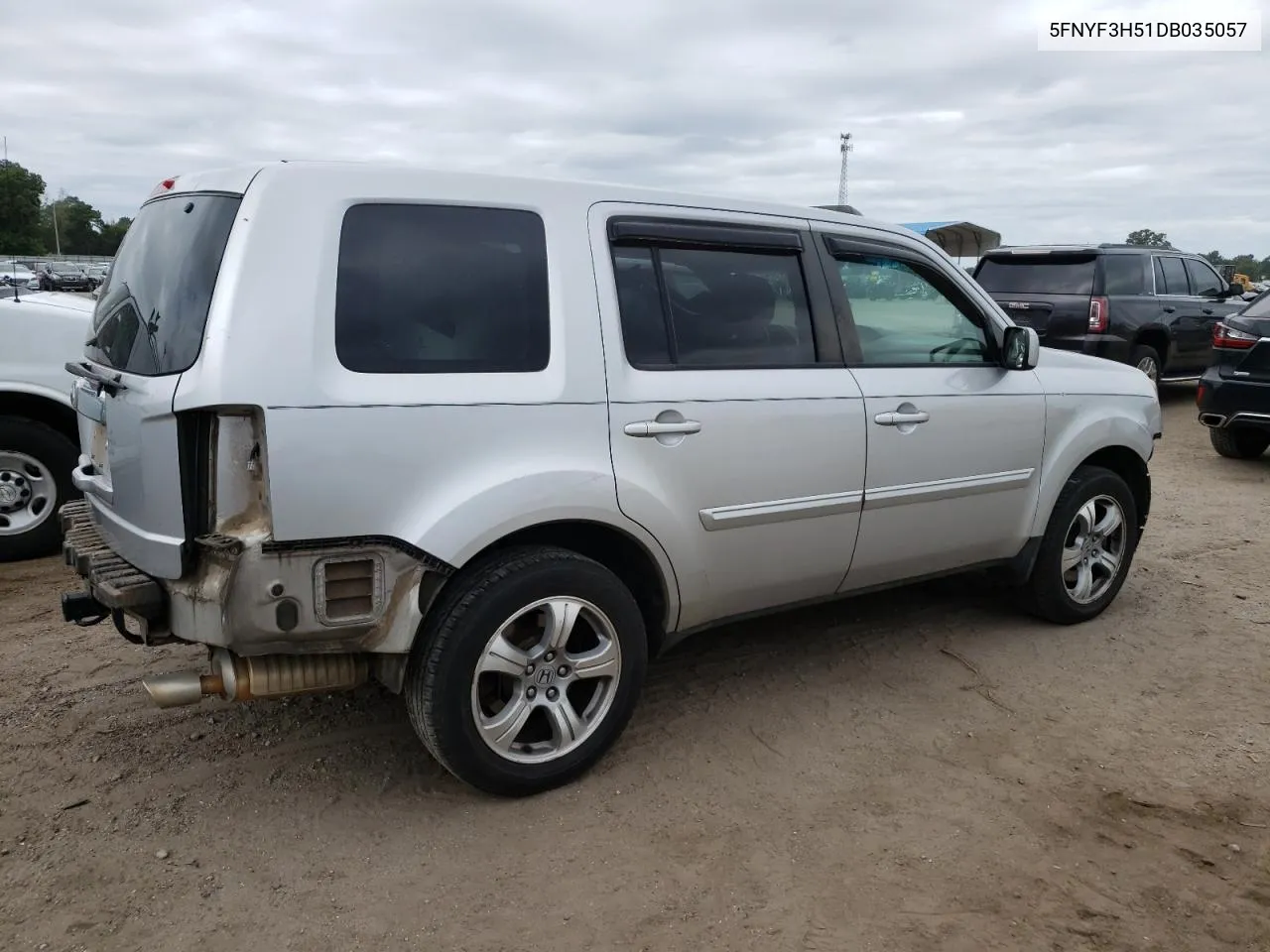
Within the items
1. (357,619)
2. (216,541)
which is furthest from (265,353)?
(357,619)

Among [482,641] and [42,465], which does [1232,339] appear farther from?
[42,465]

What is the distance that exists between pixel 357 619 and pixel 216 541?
428mm

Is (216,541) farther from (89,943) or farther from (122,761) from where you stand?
(122,761)

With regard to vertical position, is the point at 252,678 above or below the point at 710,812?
above

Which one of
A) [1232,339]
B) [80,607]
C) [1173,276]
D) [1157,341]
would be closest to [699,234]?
[80,607]

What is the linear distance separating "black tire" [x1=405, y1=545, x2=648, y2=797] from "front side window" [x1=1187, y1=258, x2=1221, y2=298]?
11712mm

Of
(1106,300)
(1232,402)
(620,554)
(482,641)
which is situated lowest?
(482,641)

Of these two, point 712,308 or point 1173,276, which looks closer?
point 712,308

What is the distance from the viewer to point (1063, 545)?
4.66m

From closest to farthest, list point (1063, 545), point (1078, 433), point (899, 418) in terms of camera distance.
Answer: point (899, 418)
point (1078, 433)
point (1063, 545)

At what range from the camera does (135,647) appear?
436 cm

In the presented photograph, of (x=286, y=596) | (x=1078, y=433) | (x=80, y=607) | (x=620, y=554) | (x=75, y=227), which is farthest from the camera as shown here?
(x=75, y=227)

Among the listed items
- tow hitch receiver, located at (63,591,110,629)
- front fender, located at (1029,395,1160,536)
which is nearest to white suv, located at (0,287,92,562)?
tow hitch receiver, located at (63,591,110,629)

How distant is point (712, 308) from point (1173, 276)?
10574 millimetres
